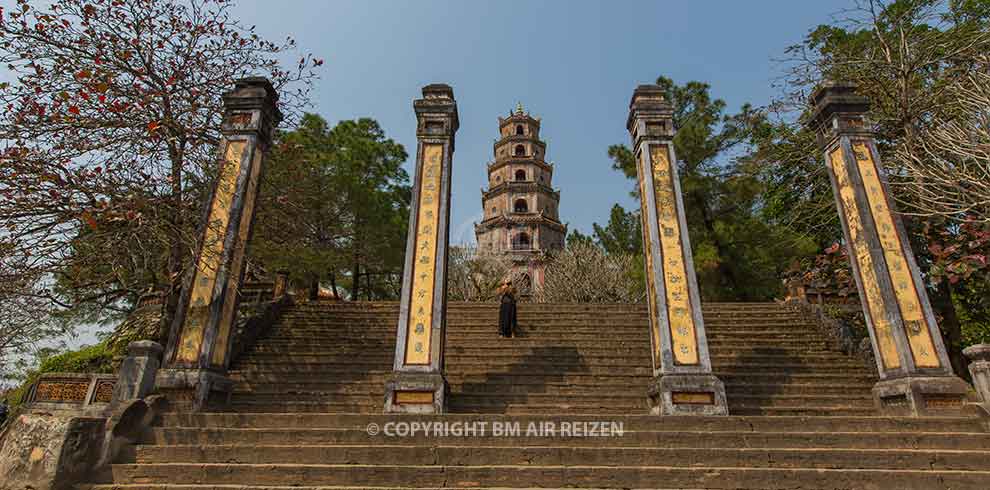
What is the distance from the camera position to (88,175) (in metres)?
5.99

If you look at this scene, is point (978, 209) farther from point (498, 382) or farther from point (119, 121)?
point (119, 121)

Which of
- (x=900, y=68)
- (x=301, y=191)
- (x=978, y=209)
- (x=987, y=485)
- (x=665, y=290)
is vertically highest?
(x=900, y=68)

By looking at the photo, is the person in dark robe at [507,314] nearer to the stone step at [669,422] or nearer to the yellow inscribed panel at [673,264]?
the yellow inscribed panel at [673,264]

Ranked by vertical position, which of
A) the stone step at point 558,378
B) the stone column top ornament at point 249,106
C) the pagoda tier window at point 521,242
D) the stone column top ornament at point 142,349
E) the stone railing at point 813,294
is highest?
the pagoda tier window at point 521,242

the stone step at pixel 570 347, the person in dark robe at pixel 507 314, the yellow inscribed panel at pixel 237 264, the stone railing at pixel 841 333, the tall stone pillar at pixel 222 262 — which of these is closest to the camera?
the tall stone pillar at pixel 222 262

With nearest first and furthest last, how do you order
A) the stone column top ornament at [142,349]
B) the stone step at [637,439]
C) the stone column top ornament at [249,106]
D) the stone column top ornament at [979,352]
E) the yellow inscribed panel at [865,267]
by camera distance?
the stone step at [637,439] < the stone column top ornament at [142,349] < the stone column top ornament at [979,352] < the yellow inscribed panel at [865,267] < the stone column top ornament at [249,106]

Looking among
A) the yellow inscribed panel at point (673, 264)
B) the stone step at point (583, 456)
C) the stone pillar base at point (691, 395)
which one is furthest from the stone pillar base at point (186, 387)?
the yellow inscribed panel at point (673, 264)

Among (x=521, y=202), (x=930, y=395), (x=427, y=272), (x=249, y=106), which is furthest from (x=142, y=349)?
(x=521, y=202)

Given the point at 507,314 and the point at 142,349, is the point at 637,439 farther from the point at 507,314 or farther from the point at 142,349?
the point at 142,349

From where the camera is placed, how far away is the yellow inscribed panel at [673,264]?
6.77 metres

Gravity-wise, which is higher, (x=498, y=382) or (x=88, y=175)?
(x=88, y=175)

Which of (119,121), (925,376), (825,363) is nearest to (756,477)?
(925,376)

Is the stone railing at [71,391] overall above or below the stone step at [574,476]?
above

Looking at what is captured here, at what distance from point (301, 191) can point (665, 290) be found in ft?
23.6
